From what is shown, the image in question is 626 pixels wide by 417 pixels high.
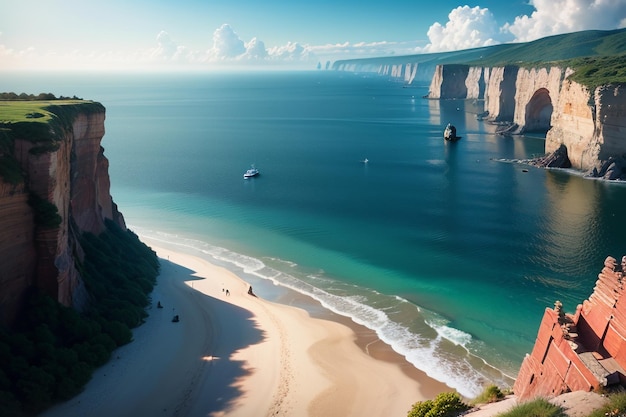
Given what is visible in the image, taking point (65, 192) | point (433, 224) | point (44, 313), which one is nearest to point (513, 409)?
point (44, 313)

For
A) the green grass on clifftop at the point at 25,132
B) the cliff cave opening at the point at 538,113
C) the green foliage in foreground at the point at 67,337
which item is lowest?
the green foliage in foreground at the point at 67,337

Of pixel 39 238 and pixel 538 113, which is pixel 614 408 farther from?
pixel 538 113

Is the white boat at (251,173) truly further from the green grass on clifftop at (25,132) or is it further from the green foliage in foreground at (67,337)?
the green grass on clifftop at (25,132)

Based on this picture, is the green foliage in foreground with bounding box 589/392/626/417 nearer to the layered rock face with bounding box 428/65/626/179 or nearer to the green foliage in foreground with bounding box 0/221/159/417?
the green foliage in foreground with bounding box 0/221/159/417

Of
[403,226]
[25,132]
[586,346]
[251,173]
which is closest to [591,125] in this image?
[403,226]

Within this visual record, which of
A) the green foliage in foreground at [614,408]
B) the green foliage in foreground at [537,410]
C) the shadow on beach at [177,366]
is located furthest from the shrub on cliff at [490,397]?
the shadow on beach at [177,366]

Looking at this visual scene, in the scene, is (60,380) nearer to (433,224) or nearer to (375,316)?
(375,316)

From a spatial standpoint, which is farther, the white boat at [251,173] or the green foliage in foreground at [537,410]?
the white boat at [251,173]

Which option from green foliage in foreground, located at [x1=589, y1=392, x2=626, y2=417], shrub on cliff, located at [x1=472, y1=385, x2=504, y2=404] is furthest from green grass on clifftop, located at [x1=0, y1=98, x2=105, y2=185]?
green foliage in foreground, located at [x1=589, y1=392, x2=626, y2=417]
